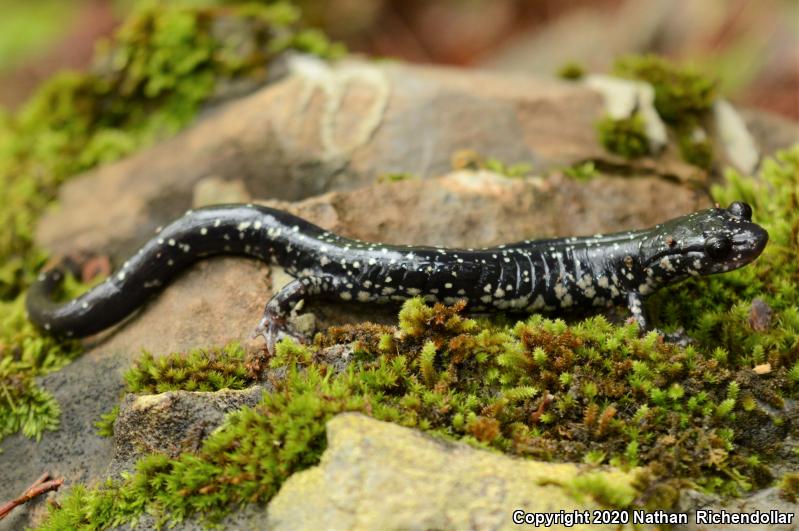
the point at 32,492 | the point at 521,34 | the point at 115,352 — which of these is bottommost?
the point at 32,492

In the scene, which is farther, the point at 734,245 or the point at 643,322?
the point at 643,322

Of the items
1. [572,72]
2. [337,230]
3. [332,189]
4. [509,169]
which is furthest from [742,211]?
[332,189]

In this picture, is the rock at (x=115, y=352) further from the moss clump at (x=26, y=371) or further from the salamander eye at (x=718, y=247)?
the salamander eye at (x=718, y=247)

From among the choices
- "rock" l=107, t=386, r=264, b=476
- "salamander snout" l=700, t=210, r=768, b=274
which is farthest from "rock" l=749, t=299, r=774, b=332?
"rock" l=107, t=386, r=264, b=476

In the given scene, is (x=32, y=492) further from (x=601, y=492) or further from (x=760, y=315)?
(x=760, y=315)

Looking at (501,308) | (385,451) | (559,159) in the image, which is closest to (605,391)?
(501,308)
